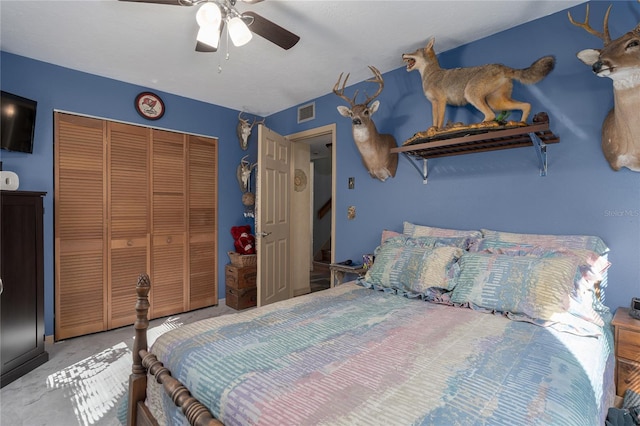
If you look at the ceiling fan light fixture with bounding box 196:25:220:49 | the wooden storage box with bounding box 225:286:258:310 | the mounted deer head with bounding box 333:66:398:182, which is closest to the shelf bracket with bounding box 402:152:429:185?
the mounted deer head with bounding box 333:66:398:182

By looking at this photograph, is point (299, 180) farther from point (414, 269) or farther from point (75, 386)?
point (75, 386)

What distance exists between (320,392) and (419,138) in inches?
77.9

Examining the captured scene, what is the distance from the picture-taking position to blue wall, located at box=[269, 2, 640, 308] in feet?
6.07

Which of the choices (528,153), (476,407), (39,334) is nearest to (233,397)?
(476,407)

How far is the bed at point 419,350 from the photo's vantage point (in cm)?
90

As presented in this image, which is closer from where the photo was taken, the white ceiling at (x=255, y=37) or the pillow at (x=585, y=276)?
the pillow at (x=585, y=276)

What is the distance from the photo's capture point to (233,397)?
0.96 m

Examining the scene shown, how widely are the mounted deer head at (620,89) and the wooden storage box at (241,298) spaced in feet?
12.0

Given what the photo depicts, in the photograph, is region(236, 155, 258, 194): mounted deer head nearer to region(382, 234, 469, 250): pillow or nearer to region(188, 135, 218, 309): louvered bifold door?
region(188, 135, 218, 309): louvered bifold door

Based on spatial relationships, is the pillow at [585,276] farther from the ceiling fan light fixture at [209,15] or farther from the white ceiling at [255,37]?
the ceiling fan light fixture at [209,15]

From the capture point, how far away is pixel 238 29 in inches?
69.0

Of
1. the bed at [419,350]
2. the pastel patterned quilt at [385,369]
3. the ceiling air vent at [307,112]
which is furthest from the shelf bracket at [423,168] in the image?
the ceiling air vent at [307,112]

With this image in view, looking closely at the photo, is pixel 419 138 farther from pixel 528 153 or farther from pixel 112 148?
pixel 112 148

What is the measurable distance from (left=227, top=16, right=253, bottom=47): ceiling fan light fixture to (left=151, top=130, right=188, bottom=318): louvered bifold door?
7.19 ft
